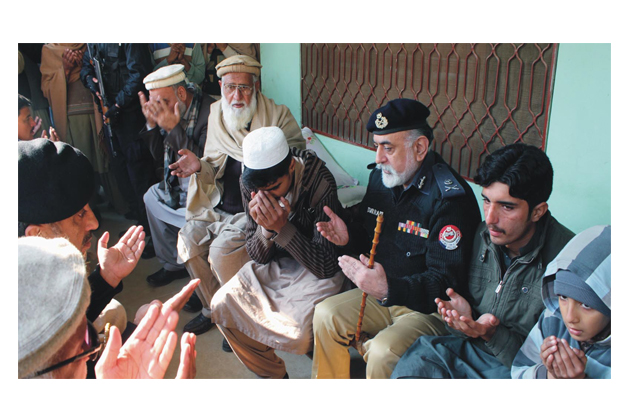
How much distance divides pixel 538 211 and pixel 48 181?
1.93 meters

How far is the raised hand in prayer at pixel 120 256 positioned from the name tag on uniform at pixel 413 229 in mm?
1213

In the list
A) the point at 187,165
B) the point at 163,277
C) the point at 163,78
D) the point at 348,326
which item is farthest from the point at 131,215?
the point at 348,326

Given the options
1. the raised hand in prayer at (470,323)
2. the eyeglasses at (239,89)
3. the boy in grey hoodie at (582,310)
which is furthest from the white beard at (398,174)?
the eyeglasses at (239,89)

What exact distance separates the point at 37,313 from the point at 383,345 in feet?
4.49

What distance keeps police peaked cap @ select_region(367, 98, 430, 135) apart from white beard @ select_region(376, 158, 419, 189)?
166mm

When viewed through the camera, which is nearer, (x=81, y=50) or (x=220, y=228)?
(x=220, y=228)

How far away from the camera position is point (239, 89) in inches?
133

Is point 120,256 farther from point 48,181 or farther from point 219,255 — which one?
point 219,255

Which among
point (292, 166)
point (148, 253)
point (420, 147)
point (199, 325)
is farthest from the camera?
point (148, 253)

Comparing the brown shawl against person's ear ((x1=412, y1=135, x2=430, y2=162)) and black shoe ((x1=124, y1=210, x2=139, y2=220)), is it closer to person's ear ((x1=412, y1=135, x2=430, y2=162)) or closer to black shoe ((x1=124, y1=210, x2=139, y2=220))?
person's ear ((x1=412, y1=135, x2=430, y2=162))

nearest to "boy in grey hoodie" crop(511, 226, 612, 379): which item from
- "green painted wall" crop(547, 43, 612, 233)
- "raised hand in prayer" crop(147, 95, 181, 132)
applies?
"green painted wall" crop(547, 43, 612, 233)

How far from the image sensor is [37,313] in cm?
120

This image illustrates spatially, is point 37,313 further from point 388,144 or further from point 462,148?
point 462,148

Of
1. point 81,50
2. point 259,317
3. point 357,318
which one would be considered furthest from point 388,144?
point 81,50
